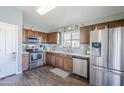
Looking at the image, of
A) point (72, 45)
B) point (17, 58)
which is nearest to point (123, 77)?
point (72, 45)

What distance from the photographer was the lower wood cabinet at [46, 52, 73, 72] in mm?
4230

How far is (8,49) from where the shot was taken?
3.51m

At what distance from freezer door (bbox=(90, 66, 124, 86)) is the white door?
312 cm

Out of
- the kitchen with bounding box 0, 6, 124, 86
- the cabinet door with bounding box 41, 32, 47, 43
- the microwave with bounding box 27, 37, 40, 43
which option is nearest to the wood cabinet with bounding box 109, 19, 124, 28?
the kitchen with bounding box 0, 6, 124, 86

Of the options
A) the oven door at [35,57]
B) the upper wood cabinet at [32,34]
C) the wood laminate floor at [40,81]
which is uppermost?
the upper wood cabinet at [32,34]

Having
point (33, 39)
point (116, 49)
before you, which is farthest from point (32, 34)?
point (116, 49)

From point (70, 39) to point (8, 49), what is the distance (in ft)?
10.4

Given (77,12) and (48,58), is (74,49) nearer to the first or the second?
(48,58)

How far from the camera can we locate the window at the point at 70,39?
16.0ft

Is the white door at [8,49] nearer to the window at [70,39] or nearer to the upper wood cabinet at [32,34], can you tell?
the upper wood cabinet at [32,34]

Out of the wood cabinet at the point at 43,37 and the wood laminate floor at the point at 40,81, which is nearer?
the wood laminate floor at the point at 40,81

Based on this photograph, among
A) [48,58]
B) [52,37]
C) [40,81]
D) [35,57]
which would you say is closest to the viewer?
[40,81]

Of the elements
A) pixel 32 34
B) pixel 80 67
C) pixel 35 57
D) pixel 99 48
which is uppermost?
pixel 32 34

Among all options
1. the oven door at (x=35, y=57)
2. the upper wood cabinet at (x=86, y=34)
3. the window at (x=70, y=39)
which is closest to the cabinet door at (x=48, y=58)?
the oven door at (x=35, y=57)
